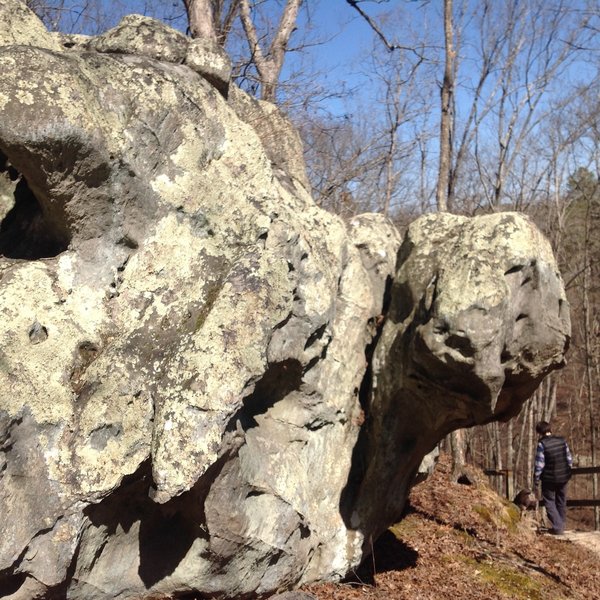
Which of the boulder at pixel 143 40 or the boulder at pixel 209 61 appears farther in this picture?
the boulder at pixel 209 61

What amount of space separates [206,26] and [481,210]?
34.1 ft

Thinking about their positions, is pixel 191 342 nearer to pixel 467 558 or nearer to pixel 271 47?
pixel 467 558

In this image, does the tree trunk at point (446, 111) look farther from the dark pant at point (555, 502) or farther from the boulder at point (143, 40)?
the boulder at point (143, 40)

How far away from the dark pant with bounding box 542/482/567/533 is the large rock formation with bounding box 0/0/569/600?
440 centimetres

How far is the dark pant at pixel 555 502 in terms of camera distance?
32.4 feet

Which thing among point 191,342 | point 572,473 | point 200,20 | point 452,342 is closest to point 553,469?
point 572,473

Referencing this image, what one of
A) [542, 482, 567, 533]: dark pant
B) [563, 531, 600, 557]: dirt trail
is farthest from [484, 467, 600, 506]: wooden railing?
[563, 531, 600, 557]: dirt trail

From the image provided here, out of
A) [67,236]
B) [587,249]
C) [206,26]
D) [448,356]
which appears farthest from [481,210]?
[67,236]

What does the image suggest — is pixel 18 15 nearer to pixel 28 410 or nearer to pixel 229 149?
pixel 229 149

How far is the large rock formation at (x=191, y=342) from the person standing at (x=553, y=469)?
4.12 metres

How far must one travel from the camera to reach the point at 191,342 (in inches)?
193

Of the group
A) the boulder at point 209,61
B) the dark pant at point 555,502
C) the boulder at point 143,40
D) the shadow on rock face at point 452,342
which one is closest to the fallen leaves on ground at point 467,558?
the dark pant at point 555,502

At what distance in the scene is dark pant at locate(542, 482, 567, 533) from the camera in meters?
9.89

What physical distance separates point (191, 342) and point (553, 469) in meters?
7.08
